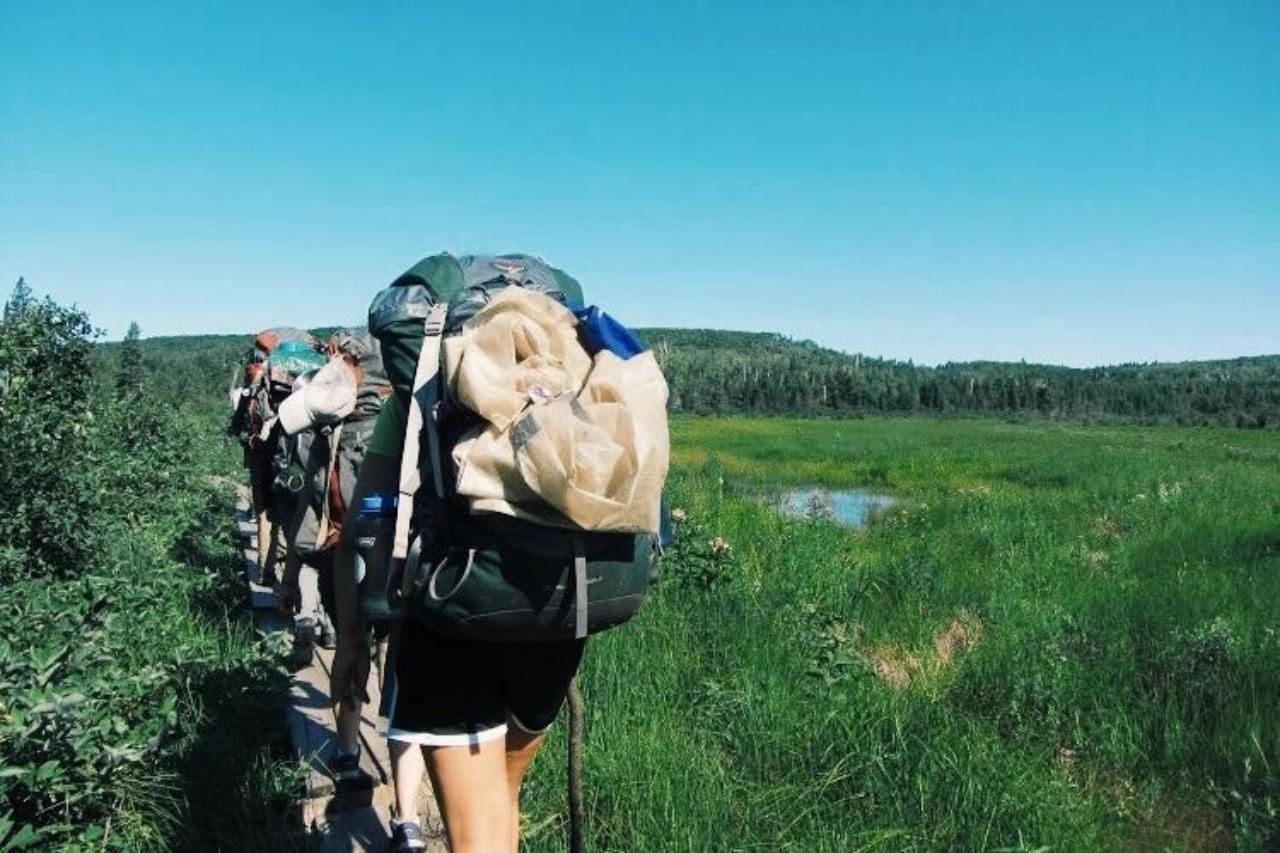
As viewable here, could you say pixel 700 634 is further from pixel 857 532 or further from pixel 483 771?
pixel 857 532

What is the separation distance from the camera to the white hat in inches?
114

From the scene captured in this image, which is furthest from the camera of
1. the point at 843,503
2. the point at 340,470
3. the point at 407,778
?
the point at 843,503

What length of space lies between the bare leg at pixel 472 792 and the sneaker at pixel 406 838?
99 cm

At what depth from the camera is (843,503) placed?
21641 mm

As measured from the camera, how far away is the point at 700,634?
5.19 metres

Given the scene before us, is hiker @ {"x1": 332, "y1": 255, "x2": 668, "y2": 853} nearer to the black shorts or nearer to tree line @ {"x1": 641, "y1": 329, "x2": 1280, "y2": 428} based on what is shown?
the black shorts

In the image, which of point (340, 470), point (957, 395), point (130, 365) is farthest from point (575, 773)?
point (957, 395)

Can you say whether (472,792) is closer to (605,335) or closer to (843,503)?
(605,335)

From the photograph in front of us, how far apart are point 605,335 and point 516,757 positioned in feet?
2.97

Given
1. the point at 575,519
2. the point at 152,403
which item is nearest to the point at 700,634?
the point at 575,519

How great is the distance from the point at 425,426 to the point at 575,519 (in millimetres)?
373

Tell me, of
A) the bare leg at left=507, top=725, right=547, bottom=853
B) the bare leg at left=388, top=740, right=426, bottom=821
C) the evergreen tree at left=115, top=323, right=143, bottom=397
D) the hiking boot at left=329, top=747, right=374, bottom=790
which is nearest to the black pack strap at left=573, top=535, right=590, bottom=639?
the bare leg at left=507, top=725, right=547, bottom=853

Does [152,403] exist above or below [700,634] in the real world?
above

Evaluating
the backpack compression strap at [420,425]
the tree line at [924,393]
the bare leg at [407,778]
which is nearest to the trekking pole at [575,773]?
the bare leg at [407,778]
